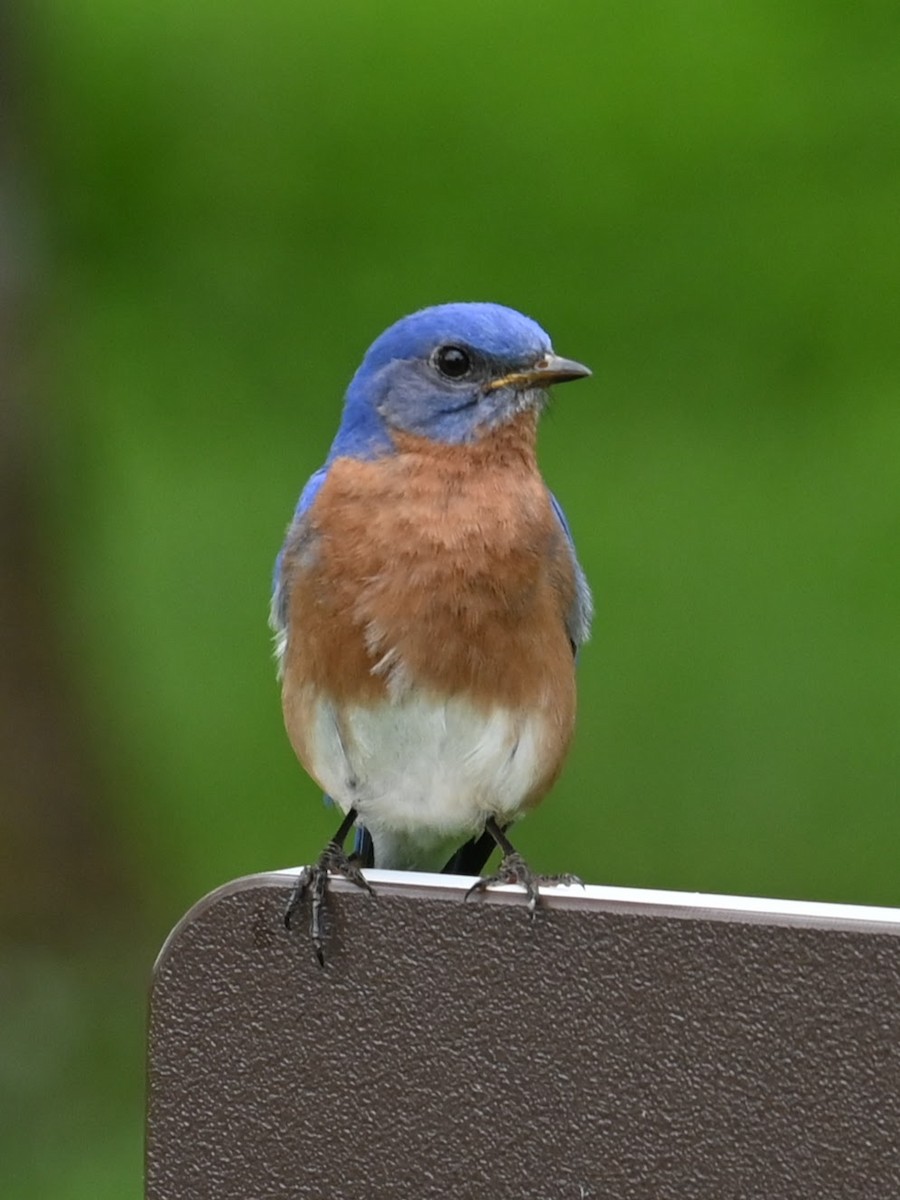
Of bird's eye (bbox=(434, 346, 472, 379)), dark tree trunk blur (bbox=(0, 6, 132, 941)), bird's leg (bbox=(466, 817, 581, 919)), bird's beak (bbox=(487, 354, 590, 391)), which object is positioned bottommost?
dark tree trunk blur (bbox=(0, 6, 132, 941))

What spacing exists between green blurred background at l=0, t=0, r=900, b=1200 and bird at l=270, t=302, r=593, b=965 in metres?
3.26

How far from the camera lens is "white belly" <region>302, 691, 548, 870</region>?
3.22m

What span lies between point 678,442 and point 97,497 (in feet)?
7.37

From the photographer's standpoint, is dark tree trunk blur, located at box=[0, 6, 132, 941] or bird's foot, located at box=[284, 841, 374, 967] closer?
bird's foot, located at box=[284, 841, 374, 967]

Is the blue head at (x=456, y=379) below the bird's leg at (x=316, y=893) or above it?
above

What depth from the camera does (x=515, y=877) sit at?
104 inches

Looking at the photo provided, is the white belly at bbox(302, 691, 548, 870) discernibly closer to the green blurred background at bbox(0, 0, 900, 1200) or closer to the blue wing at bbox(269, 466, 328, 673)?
the blue wing at bbox(269, 466, 328, 673)

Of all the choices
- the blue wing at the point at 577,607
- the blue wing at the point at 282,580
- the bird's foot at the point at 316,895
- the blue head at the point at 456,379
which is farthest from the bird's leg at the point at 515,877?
the blue head at the point at 456,379

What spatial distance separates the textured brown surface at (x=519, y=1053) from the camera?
2.04 meters

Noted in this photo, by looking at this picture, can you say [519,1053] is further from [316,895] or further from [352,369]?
[352,369]

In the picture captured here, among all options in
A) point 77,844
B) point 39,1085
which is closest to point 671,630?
point 77,844

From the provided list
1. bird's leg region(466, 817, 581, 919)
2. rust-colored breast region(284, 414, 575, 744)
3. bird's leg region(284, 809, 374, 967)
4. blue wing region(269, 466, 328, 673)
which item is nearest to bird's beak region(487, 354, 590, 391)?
rust-colored breast region(284, 414, 575, 744)

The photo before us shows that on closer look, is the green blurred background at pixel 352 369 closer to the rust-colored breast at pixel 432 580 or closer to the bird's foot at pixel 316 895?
the rust-colored breast at pixel 432 580

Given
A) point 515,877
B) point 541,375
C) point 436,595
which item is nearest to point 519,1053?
point 515,877
